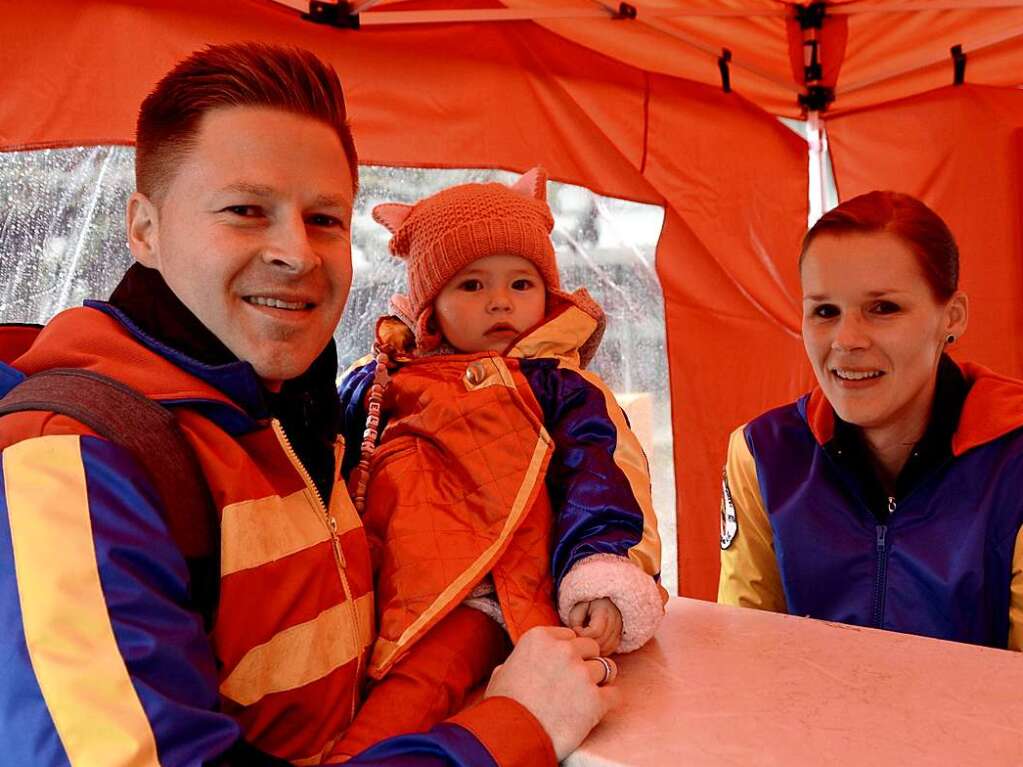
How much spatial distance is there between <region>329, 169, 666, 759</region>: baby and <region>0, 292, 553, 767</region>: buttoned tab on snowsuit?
0.31ft

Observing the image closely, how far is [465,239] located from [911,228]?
93 cm

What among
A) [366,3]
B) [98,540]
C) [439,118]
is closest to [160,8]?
[366,3]

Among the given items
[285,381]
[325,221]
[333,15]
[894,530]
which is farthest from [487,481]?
[333,15]

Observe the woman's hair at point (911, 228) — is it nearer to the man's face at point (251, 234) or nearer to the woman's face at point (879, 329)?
the woman's face at point (879, 329)

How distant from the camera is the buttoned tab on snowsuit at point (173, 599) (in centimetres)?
76

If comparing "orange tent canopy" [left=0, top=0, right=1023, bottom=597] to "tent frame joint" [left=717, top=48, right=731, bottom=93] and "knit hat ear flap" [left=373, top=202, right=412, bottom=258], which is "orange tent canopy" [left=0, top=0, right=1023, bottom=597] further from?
"knit hat ear flap" [left=373, top=202, right=412, bottom=258]

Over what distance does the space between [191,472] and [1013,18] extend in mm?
3193

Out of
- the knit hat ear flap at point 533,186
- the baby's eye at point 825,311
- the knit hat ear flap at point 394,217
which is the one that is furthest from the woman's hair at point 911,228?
the knit hat ear flap at point 394,217

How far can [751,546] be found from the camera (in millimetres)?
2230

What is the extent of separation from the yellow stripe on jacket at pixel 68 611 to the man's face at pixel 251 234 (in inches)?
11.0

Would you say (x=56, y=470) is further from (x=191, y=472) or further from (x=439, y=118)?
(x=439, y=118)

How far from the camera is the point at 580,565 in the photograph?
4.37ft

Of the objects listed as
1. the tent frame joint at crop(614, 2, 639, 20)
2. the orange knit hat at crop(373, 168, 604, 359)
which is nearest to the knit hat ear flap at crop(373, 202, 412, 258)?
the orange knit hat at crop(373, 168, 604, 359)

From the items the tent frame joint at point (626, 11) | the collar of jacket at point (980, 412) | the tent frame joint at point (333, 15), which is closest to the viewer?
the collar of jacket at point (980, 412)
